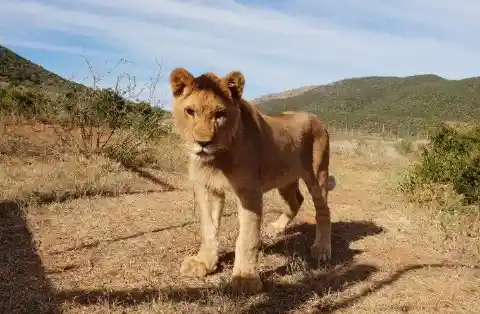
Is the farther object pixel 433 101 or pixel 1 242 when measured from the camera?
pixel 433 101

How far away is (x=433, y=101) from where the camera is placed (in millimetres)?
58531

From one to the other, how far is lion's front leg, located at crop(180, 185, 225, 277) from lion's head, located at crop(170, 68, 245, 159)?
2.49 ft

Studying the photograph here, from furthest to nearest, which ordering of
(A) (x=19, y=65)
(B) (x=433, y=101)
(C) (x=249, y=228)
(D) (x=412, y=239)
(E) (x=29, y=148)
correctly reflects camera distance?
(B) (x=433, y=101) < (A) (x=19, y=65) < (E) (x=29, y=148) < (D) (x=412, y=239) < (C) (x=249, y=228)

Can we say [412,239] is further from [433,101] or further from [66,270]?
[433,101]

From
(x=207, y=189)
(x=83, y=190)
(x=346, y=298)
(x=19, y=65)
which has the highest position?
(x=19, y=65)

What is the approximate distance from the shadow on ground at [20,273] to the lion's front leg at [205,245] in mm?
1294

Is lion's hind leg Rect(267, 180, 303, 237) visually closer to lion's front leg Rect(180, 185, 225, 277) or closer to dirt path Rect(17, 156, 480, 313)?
dirt path Rect(17, 156, 480, 313)

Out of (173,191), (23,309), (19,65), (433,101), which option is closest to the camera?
(23,309)

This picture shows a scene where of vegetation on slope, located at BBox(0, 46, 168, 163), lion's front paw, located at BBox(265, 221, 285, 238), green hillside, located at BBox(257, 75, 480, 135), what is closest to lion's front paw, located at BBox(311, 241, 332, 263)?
lion's front paw, located at BBox(265, 221, 285, 238)

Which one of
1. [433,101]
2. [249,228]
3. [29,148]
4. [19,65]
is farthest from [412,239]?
[433,101]

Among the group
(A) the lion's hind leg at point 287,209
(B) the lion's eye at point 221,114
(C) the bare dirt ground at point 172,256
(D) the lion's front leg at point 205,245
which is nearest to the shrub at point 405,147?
(C) the bare dirt ground at point 172,256

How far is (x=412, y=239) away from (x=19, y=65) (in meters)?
29.2

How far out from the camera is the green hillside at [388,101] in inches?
1893

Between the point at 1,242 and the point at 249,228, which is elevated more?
the point at 249,228
